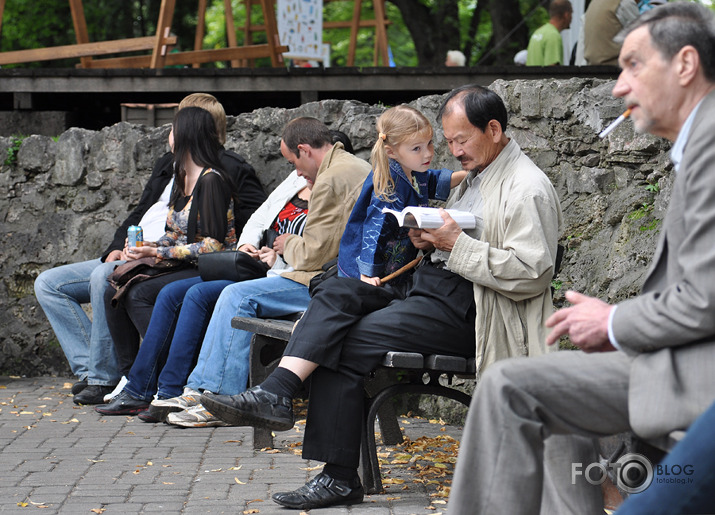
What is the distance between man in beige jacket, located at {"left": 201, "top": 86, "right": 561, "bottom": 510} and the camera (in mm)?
3631

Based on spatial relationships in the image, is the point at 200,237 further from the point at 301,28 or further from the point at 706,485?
the point at 301,28

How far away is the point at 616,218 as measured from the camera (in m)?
4.81

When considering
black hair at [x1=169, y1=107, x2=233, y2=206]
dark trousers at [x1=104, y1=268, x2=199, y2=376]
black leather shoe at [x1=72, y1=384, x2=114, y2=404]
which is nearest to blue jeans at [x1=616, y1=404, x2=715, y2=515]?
dark trousers at [x1=104, y1=268, x2=199, y2=376]

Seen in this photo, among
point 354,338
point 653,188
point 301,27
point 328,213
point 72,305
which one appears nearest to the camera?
point 354,338

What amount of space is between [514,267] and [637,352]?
1.12m

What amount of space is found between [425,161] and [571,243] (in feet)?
4.04

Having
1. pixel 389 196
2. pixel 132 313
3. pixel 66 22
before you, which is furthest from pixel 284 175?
pixel 66 22

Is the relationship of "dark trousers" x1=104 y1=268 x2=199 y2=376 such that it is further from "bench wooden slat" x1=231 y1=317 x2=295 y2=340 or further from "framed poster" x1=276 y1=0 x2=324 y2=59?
"framed poster" x1=276 y1=0 x2=324 y2=59

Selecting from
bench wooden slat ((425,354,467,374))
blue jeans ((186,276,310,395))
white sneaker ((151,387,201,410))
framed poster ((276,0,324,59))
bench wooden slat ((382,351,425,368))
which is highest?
framed poster ((276,0,324,59))

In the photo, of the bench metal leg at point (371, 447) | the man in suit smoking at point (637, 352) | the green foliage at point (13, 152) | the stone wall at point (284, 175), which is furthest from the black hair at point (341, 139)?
the man in suit smoking at point (637, 352)

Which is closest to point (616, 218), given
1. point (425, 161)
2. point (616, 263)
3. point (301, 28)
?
point (616, 263)

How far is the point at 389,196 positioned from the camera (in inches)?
160

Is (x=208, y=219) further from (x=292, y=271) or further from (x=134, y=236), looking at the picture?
(x=292, y=271)

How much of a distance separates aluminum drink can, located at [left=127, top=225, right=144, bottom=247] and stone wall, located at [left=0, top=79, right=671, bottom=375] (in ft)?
3.21
